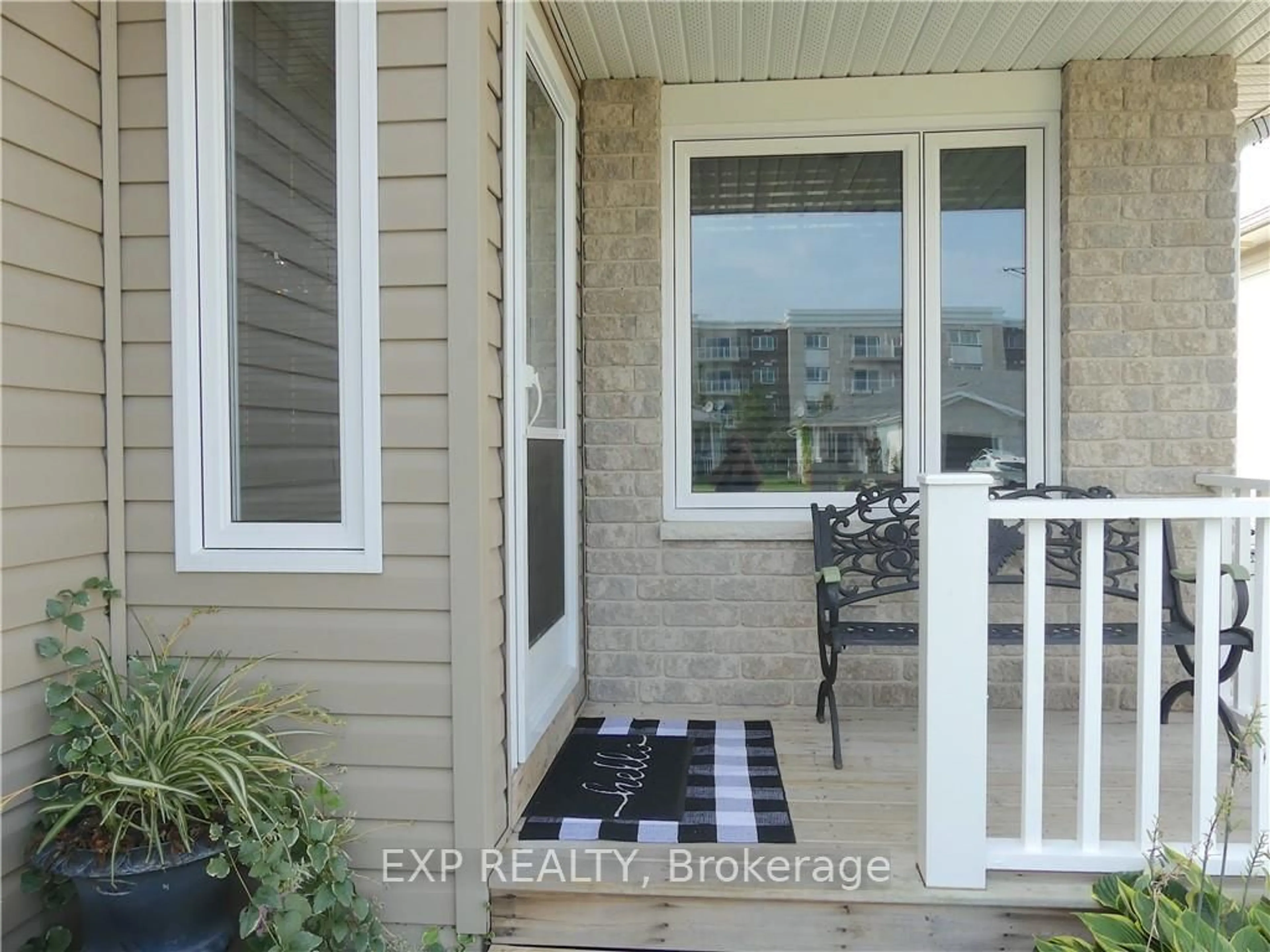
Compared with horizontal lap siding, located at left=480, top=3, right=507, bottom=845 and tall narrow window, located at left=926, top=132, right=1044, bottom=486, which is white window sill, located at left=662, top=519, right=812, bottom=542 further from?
horizontal lap siding, located at left=480, top=3, right=507, bottom=845

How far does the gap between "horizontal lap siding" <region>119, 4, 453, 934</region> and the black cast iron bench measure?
1.35 m

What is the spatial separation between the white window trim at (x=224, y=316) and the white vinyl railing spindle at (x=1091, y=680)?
162 centimetres

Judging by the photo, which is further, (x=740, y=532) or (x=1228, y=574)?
(x=740, y=532)

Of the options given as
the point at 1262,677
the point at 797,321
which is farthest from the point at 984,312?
the point at 1262,677

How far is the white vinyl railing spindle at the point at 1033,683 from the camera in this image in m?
1.93

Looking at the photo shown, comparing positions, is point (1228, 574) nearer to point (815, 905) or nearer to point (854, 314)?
point (854, 314)

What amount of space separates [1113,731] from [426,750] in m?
2.37

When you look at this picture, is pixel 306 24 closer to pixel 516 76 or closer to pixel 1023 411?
pixel 516 76

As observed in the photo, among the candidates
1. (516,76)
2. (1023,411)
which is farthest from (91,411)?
(1023,411)

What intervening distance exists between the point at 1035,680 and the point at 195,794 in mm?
1845

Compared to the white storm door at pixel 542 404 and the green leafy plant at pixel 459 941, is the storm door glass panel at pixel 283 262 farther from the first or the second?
the green leafy plant at pixel 459 941

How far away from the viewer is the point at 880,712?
3219 mm

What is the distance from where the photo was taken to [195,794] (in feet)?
5.90

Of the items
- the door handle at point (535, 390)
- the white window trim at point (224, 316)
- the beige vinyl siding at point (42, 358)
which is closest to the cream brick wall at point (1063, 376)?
the door handle at point (535, 390)
